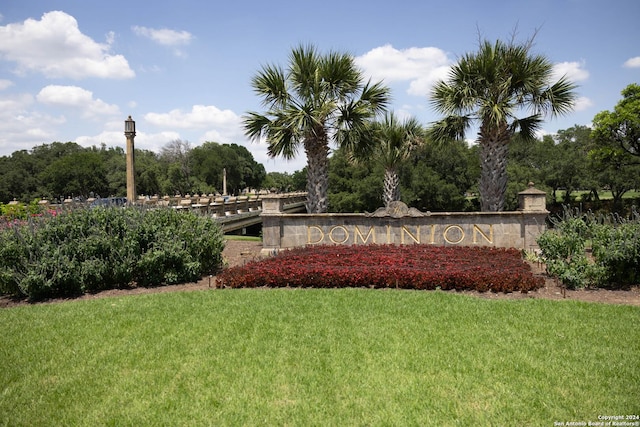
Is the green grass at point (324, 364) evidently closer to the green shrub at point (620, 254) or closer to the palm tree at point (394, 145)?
the green shrub at point (620, 254)

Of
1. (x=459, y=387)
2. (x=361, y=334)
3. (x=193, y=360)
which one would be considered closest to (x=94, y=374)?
(x=193, y=360)

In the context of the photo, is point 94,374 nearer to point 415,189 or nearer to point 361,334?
point 361,334

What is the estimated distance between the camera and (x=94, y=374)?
15.6 feet

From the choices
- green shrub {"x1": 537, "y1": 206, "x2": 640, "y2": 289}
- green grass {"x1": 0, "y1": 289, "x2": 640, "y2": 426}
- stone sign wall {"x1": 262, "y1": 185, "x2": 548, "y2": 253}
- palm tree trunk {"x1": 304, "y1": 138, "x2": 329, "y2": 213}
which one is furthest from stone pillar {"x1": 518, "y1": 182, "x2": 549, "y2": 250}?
palm tree trunk {"x1": 304, "y1": 138, "x2": 329, "y2": 213}

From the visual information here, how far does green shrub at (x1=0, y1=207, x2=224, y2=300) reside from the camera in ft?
28.4

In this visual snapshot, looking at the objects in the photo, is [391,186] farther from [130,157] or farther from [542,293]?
[130,157]

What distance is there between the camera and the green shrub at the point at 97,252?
8.65 metres

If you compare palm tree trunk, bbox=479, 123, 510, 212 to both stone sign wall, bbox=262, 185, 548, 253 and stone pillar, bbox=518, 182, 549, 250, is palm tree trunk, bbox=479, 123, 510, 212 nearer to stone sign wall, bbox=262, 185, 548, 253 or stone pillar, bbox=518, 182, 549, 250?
stone sign wall, bbox=262, 185, 548, 253

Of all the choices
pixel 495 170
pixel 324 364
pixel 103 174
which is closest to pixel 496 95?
pixel 495 170

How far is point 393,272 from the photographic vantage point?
8750 millimetres

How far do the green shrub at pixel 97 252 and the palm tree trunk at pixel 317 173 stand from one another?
531 centimetres

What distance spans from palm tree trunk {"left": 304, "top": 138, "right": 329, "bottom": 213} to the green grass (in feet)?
26.5

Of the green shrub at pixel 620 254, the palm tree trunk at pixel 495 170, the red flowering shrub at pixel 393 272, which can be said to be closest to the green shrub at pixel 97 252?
the red flowering shrub at pixel 393 272

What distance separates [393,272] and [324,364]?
4.24 meters
